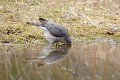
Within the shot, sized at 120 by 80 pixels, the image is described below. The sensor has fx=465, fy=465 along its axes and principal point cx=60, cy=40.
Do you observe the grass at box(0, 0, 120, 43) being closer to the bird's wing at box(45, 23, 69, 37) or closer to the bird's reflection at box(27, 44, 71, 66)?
the bird's wing at box(45, 23, 69, 37)

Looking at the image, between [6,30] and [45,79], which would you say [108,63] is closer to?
[45,79]

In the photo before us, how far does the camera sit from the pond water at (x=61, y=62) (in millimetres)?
7723

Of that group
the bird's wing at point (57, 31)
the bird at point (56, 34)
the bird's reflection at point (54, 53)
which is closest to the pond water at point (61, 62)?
the bird's reflection at point (54, 53)

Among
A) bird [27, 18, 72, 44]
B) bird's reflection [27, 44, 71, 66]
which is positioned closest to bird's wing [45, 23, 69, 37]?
bird [27, 18, 72, 44]

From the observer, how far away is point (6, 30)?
38.5 feet

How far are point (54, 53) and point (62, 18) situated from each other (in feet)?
11.8

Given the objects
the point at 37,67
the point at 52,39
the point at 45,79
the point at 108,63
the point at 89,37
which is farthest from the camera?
the point at 89,37

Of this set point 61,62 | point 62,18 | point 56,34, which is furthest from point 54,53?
point 62,18

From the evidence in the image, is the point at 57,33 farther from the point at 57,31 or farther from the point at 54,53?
the point at 54,53

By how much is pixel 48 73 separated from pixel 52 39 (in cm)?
352

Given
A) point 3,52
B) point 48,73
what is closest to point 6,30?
point 3,52

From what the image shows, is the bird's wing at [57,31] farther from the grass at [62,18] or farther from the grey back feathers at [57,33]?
the grass at [62,18]

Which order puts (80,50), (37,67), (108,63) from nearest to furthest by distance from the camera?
(37,67)
(108,63)
(80,50)

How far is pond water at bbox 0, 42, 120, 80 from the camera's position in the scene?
7.72 m
